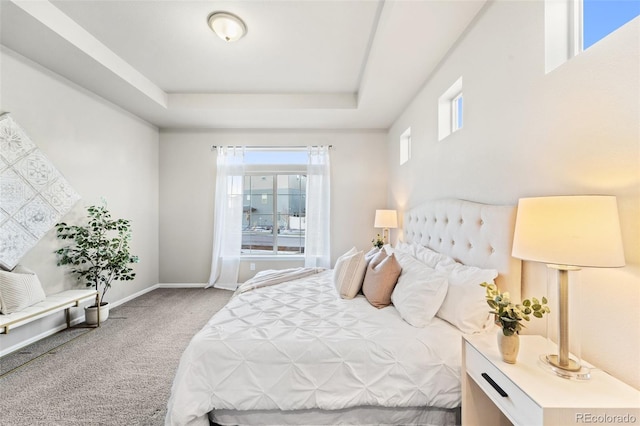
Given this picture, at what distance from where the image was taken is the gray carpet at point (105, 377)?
1640 millimetres

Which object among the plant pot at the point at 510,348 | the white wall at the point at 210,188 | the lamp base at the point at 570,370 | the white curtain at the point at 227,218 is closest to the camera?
the lamp base at the point at 570,370

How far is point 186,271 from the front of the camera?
4.40 metres

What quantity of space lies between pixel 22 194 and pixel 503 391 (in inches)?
147

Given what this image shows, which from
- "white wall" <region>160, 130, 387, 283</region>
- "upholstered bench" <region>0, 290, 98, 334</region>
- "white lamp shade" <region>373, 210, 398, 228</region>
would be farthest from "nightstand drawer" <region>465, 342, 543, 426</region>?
"white wall" <region>160, 130, 387, 283</region>

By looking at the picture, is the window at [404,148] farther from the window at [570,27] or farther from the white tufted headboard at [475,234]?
the window at [570,27]

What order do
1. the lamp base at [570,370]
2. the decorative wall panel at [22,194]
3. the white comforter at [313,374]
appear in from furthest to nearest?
→ the decorative wall panel at [22,194], the white comforter at [313,374], the lamp base at [570,370]

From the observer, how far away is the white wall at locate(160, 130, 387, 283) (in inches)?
173

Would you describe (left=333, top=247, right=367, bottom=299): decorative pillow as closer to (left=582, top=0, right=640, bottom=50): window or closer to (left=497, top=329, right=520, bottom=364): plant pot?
(left=497, top=329, right=520, bottom=364): plant pot

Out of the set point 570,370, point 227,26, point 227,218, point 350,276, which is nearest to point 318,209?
point 227,218

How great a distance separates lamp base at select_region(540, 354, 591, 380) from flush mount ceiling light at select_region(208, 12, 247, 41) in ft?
9.52

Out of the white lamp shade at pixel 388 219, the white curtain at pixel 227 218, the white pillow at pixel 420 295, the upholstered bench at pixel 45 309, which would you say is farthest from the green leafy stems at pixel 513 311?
the white curtain at pixel 227 218

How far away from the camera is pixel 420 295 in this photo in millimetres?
1672

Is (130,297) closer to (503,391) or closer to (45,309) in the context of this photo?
(45,309)

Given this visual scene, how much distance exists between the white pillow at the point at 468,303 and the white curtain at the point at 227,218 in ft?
11.3
